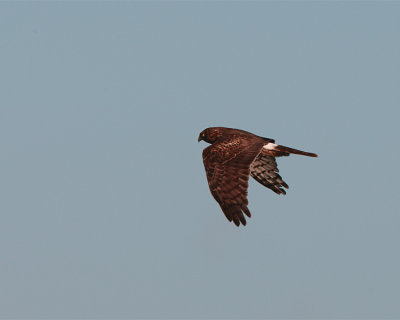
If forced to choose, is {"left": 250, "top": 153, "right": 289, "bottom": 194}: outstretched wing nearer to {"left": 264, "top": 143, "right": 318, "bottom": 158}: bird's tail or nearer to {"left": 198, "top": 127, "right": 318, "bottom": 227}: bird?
{"left": 198, "top": 127, "right": 318, "bottom": 227}: bird

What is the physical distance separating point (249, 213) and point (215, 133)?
16.4 ft

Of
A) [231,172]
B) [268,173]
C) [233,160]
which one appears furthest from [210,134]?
[231,172]

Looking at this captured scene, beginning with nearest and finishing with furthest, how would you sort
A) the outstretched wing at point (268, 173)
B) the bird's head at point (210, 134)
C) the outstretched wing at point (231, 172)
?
1. the outstretched wing at point (231, 172)
2. the bird's head at point (210, 134)
3. the outstretched wing at point (268, 173)

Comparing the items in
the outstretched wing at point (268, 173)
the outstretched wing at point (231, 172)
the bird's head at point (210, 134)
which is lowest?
the outstretched wing at point (231, 172)

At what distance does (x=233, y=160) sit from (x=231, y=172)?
55cm

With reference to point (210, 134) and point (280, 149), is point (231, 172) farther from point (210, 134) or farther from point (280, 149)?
point (210, 134)

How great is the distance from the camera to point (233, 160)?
26.2 metres

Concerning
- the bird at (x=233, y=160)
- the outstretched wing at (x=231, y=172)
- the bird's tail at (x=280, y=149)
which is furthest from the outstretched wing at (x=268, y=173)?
the outstretched wing at (x=231, y=172)

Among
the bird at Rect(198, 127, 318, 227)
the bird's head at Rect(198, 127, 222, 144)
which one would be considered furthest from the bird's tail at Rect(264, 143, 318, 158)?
the bird's head at Rect(198, 127, 222, 144)

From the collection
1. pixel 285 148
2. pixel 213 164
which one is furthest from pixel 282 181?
pixel 213 164

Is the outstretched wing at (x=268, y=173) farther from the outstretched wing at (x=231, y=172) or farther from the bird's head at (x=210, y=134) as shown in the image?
the outstretched wing at (x=231, y=172)

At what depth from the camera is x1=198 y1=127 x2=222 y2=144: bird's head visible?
29.2 meters

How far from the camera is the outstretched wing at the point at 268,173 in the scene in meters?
30.9

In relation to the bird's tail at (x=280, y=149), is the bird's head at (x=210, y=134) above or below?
above
